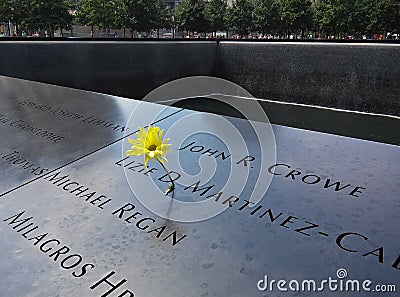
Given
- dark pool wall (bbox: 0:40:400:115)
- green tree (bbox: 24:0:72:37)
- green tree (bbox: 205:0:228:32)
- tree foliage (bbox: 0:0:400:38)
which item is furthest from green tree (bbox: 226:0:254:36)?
dark pool wall (bbox: 0:40:400:115)

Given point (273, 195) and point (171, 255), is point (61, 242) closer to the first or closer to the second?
point (171, 255)

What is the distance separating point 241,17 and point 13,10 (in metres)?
11.5

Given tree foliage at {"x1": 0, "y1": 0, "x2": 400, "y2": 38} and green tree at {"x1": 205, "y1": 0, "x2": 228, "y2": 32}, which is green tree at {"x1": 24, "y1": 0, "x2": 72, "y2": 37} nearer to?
tree foliage at {"x1": 0, "y1": 0, "x2": 400, "y2": 38}

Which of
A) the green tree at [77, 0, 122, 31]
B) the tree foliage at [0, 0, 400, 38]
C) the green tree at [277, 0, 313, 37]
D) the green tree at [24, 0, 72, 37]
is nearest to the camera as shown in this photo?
the tree foliage at [0, 0, 400, 38]

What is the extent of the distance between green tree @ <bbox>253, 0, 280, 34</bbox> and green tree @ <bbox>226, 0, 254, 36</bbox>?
1449mm

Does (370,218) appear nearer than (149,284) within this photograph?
No

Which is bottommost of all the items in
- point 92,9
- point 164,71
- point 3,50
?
point 164,71

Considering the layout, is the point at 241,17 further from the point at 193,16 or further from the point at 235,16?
the point at 193,16

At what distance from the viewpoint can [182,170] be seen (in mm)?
1487

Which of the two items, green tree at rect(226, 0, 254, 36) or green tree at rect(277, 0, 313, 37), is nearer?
green tree at rect(277, 0, 313, 37)

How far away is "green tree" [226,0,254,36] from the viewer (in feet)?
69.6

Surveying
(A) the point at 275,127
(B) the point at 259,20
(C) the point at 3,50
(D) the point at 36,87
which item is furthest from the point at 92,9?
(A) the point at 275,127

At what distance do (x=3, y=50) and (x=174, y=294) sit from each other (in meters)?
5.65

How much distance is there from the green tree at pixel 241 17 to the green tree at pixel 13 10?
1057 cm
